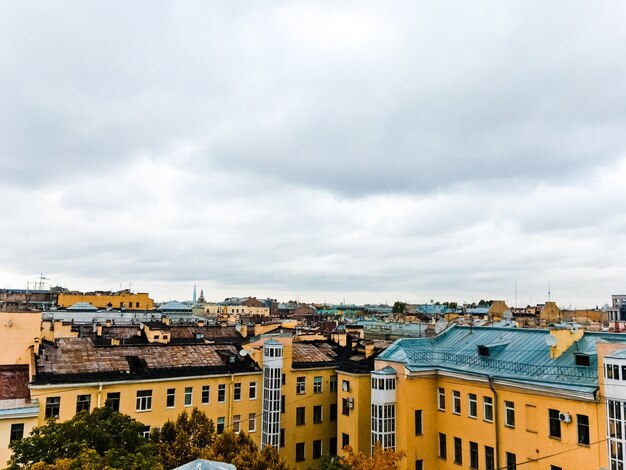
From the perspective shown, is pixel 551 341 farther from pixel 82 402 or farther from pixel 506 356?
pixel 82 402

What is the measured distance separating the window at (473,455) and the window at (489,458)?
93 centimetres

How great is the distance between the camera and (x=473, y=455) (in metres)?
33.9

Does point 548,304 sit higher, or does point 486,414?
point 548,304

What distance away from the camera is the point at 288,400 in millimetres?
44562

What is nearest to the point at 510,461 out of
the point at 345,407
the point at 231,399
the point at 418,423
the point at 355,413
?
the point at 418,423

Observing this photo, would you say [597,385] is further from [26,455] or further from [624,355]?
[26,455]

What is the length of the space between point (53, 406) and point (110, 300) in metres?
109

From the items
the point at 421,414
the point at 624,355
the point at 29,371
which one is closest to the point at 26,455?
the point at 29,371

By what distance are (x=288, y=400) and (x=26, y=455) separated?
26.4 meters

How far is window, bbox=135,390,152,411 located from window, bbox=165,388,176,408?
52.9 inches

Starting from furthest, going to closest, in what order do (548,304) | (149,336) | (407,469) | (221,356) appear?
(548,304) → (149,336) → (221,356) → (407,469)

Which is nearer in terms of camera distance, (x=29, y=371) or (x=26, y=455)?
(x=26, y=455)

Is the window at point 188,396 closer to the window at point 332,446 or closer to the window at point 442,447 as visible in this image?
the window at point 332,446

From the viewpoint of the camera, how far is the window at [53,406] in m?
33.5
